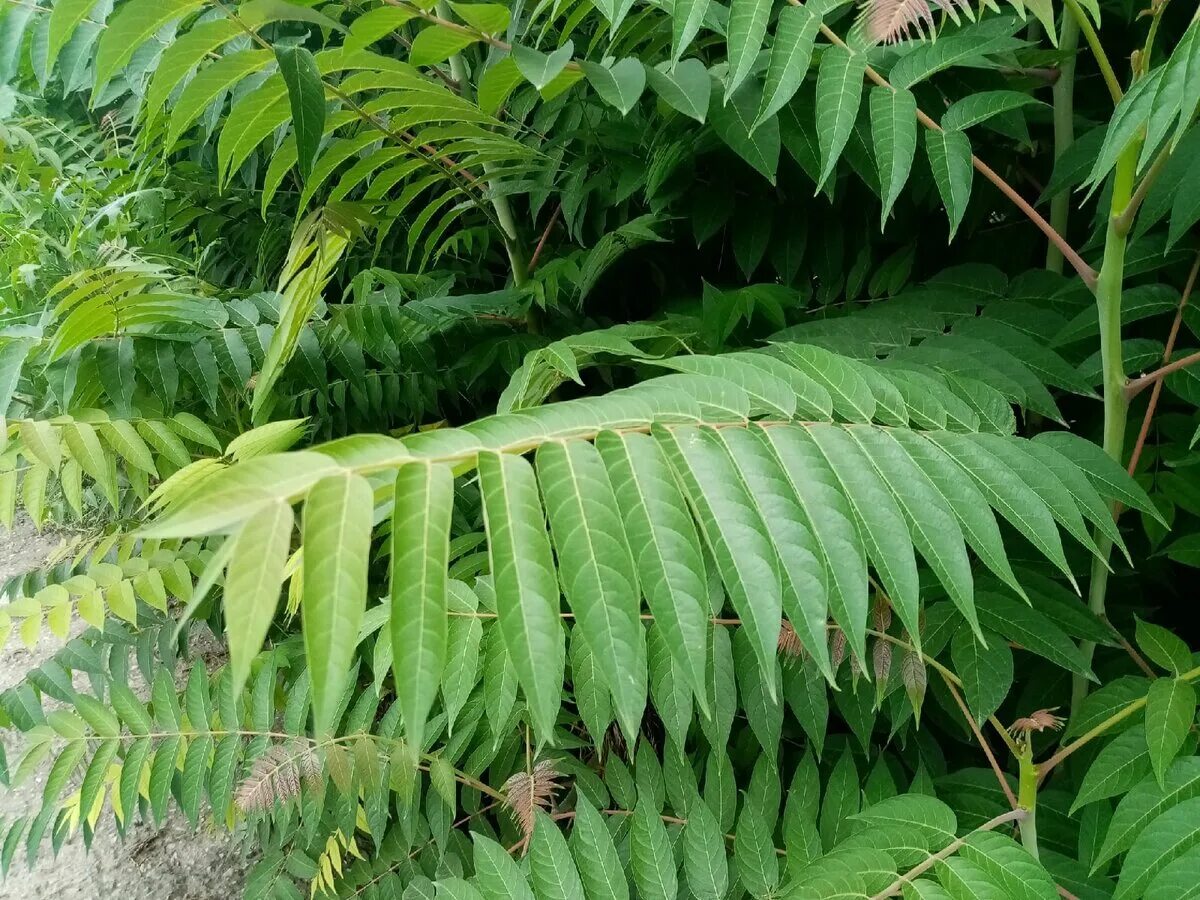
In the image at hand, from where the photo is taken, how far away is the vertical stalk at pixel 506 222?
1.27 meters

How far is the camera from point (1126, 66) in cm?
118

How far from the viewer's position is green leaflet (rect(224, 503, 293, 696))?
336 millimetres

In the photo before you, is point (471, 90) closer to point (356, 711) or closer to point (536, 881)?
point (356, 711)

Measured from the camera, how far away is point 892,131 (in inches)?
29.8

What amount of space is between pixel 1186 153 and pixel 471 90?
1015 mm

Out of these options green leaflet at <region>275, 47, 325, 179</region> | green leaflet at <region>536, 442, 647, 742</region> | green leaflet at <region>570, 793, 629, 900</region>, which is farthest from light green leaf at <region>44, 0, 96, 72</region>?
green leaflet at <region>570, 793, 629, 900</region>

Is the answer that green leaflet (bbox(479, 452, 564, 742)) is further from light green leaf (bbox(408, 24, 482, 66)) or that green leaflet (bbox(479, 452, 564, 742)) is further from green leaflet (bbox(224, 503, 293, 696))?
light green leaf (bbox(408, 24, 482, 66))

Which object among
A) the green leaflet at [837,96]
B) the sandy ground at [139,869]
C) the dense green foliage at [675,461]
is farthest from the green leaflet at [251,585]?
the sandy ground at [139,869]

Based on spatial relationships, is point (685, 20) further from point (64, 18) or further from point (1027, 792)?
point (1027, 792)

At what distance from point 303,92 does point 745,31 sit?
419mm

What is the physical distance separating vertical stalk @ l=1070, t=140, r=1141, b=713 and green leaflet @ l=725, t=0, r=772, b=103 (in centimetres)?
36

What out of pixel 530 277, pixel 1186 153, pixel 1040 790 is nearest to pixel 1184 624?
pixel 1040 790

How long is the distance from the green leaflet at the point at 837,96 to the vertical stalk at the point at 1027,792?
562 millimetres

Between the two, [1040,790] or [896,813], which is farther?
[1040,790]
